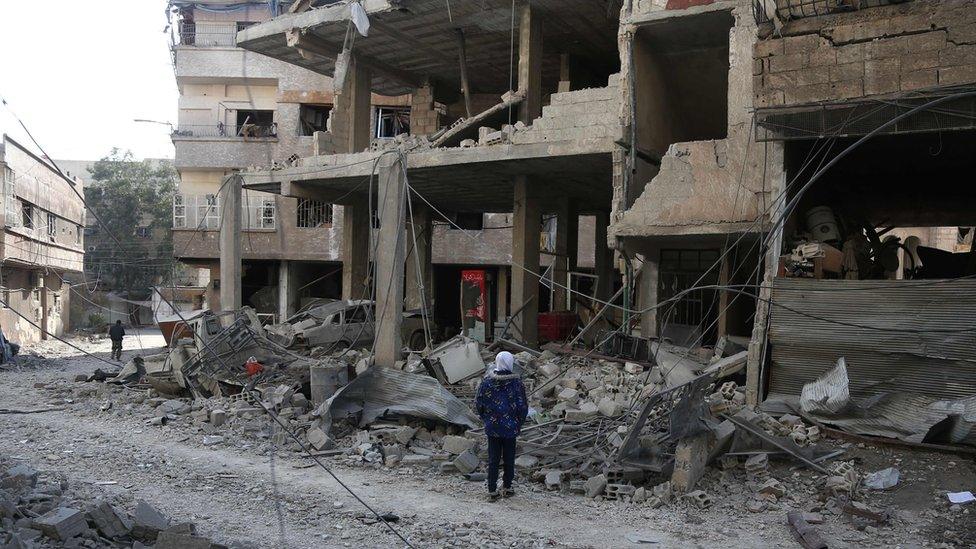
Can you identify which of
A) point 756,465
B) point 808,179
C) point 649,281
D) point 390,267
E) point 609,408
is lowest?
point 756,465

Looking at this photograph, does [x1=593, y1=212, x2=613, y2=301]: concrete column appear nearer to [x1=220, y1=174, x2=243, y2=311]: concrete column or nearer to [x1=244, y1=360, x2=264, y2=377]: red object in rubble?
[x1=220, y1=174, x2=243, y2=311]: concrete column

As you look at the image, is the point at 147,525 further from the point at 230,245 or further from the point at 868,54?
the point at 230,245

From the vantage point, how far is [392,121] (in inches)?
1153

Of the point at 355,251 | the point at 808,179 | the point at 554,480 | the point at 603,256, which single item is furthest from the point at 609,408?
the point at 355,251

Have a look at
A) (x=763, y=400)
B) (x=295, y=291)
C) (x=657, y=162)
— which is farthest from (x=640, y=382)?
(x=295, y=291)

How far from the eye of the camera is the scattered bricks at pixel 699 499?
23.8 ft

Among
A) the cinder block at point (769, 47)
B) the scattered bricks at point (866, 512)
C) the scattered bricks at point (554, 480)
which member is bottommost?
the scattered bricks at point (554, 480)

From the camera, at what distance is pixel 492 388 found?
297 inches

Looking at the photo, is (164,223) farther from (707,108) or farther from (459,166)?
(707,108)

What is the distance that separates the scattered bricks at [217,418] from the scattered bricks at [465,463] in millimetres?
4687

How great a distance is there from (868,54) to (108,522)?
32.2ft

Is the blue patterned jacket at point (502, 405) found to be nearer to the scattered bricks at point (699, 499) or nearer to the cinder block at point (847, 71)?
the scattered bricks at point (699, 499)

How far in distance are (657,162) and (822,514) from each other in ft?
29.2

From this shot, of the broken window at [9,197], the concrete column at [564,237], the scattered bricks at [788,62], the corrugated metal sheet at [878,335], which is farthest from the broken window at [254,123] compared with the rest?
the corrugated metal sheet at [878,335]
